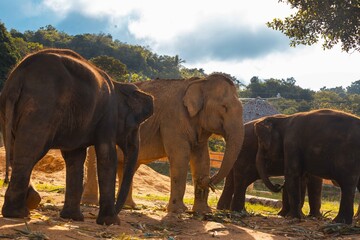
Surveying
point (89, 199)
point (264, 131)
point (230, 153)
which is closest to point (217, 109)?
point (230, 153)

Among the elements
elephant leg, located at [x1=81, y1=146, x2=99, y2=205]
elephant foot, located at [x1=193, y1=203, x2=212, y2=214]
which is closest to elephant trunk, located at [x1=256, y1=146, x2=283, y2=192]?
elephant foot, located at [x1=193, y1=203, x2=212, y2=214]

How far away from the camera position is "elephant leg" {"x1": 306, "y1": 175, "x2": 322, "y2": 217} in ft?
37.6

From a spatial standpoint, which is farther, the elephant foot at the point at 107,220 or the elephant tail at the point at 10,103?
the elephant foot at the point at 107,220

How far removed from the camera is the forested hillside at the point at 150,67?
58.4 m

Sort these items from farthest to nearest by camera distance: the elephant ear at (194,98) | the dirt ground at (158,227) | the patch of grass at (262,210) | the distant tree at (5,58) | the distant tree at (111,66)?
the distant tree at (111,66)
the distant tree at (5,58)
the patch of grass at (262,210)
the elephant ear at (194,98)
the dirt ground at (158,227)

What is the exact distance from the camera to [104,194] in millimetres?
7199

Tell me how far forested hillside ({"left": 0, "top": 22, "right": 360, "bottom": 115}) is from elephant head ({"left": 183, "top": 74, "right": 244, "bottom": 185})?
31088 millimetres

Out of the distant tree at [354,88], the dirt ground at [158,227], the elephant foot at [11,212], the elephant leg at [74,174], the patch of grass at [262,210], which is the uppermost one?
the distant tree at [354,88]

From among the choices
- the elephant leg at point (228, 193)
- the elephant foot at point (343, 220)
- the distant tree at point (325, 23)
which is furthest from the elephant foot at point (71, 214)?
the distant tree at point (325, 23)

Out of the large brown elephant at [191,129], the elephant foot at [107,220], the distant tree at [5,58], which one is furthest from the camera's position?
the distant tree at [5,58]

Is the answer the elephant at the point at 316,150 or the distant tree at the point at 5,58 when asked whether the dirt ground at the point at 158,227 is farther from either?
the distant tree at the point at 5,58

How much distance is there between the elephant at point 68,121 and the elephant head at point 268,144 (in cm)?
377

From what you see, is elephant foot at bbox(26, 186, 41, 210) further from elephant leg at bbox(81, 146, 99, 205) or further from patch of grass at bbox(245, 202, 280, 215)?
patch of grass at bbox(245, 202, 280, 215)

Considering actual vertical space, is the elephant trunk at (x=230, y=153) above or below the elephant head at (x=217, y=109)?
below
